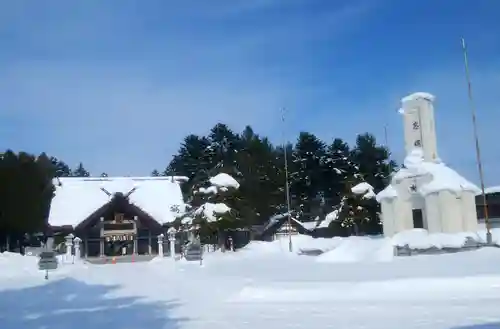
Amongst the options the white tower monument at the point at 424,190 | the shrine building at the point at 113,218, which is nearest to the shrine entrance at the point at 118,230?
the shrine building at the point at 113,218

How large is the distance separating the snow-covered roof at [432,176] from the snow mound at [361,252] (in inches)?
190

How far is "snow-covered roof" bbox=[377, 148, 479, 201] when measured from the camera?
30077 millimetres

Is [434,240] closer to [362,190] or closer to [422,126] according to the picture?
[422,126]

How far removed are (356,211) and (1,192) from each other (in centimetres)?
2839

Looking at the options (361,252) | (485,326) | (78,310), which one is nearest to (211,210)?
(361,252)

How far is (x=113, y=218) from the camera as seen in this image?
4116 centimetres

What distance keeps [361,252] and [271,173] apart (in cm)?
2881

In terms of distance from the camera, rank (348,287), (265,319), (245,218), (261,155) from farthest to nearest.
Answer: (261,155), (245,218), (348,287), (265,319)

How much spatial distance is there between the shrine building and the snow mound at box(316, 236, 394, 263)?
17441mm

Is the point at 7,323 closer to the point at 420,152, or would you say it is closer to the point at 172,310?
the point at 172,310

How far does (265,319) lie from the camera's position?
9.92 metres

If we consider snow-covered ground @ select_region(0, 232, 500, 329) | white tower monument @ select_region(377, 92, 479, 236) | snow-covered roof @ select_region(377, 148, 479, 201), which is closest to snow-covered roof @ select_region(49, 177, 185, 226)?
white tower monument @ select_region(377, 92, 479, 236)

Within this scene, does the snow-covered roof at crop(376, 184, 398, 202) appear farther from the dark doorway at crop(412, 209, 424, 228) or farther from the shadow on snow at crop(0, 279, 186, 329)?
the shadow on snow at crop(0, 279, 186, 329)

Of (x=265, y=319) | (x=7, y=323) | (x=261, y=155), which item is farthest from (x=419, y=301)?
(x=261, y=155)
